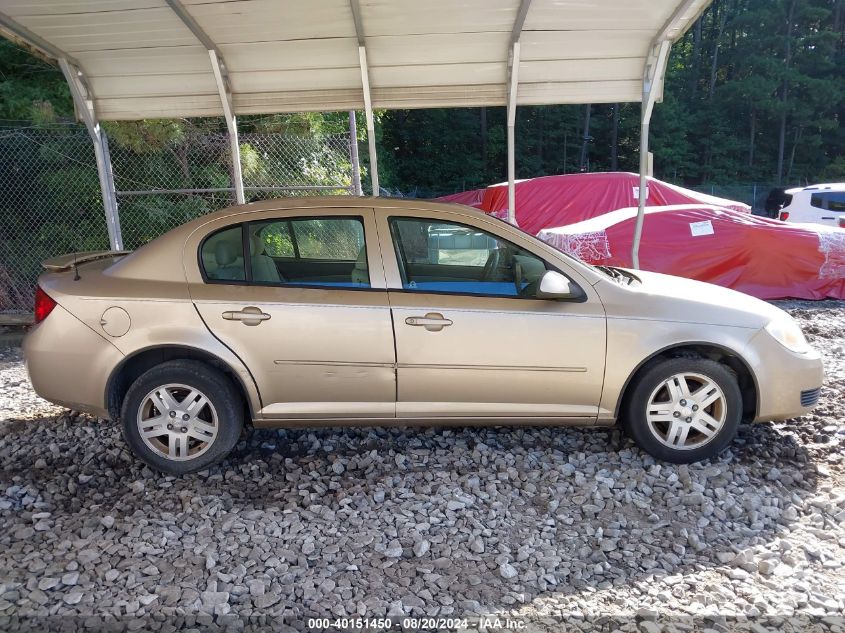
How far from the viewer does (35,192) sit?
940 centimetres

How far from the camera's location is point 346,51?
5.79 m

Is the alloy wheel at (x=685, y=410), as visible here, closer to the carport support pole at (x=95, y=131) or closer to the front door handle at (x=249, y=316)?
the front door handle at (x=249, y=316)

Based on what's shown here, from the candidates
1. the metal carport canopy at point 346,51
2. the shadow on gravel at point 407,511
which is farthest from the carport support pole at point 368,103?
the shadow on gravel at point 407,511

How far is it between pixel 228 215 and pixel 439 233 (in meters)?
1.38

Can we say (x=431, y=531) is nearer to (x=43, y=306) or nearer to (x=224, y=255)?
(x=224, y=255)

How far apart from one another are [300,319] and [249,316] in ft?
1.02

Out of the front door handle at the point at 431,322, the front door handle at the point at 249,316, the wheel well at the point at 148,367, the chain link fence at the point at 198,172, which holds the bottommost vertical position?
the wheel well at the point at 148,367

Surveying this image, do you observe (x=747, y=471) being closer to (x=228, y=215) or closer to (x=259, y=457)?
(x=259, y=457)

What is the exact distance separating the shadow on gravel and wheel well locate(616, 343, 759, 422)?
0.39 metres

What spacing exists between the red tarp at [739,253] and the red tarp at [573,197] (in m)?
6.87

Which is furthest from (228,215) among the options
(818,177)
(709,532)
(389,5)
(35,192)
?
(818,177)

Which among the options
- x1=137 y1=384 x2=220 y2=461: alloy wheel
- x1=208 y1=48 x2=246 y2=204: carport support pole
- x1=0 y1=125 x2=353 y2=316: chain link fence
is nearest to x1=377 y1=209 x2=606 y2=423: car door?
x1=137 y1=384 x2=220 y2=461: alloy wheel

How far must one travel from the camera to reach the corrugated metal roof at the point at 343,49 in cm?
501

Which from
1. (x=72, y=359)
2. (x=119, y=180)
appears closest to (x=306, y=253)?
(x=72, y=359)
